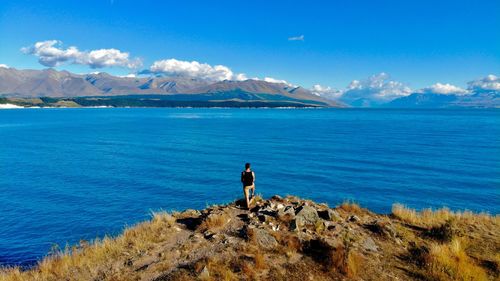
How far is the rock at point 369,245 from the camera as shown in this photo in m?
16.9

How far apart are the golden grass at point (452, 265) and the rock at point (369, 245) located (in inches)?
94.6

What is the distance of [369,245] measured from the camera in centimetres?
1719

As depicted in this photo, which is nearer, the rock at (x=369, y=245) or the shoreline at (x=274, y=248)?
the shoreline at (x=274, y=248)

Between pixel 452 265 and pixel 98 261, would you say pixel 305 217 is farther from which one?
pixel 98 261

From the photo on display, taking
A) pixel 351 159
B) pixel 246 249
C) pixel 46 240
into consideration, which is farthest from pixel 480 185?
pixel 46 240

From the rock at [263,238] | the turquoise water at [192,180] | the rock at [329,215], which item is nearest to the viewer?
the rock at [263,238]

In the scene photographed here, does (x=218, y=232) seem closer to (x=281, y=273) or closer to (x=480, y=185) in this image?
(x=281, y=273)

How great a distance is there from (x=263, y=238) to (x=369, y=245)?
5355 millimetres

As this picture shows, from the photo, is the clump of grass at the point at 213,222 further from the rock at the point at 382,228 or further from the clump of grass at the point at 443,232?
the clump of grass at the point at 443,232

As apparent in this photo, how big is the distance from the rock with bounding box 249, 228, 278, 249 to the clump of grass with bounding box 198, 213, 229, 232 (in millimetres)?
2330

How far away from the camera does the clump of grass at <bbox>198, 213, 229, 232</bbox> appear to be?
1838 centimetres

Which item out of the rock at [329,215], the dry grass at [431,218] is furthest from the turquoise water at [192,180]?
the rock at [329,215]

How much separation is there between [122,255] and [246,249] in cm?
576

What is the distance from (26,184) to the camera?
48.9 meters
